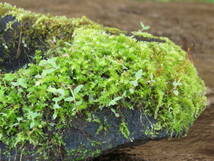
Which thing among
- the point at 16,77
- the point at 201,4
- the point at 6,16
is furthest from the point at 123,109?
the point at 201,4

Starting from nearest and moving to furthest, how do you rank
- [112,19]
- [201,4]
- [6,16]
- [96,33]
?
[96,33], [6,16], [112,19], [201,4]

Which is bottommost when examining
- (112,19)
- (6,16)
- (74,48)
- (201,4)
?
(74,48)

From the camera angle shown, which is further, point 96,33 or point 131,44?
point 96,33

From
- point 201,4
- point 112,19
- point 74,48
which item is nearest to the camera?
point 74,48

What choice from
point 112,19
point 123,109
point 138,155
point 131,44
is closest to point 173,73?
point 131,44

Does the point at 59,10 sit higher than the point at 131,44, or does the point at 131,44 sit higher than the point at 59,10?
the point at 59,10

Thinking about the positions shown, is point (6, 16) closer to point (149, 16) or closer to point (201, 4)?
point (149, 16)
